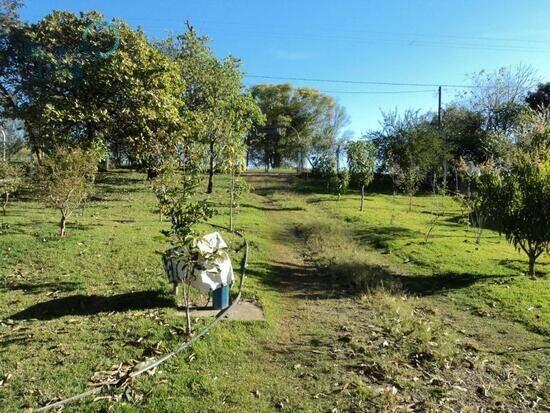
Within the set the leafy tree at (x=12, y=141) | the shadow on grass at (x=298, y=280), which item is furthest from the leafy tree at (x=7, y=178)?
the leafy tree at (x=12, y=141)

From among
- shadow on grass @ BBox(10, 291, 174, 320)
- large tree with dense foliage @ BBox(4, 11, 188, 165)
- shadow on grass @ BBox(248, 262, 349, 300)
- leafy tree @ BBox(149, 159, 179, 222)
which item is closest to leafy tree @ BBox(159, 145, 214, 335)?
leafy tree @ BBox(149, 159, 179, 222)

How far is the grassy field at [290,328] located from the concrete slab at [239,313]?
223 millimetres

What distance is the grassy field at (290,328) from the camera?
5148mm

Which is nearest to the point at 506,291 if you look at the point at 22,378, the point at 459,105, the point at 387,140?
the point at 22,378

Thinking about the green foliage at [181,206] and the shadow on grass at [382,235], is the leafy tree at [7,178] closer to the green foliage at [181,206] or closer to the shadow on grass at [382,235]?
the green foliage at [181,206]

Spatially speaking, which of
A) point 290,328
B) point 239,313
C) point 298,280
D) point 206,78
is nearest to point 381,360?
point 290,328

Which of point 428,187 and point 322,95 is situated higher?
point 322,95

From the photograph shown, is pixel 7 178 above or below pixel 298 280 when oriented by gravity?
above

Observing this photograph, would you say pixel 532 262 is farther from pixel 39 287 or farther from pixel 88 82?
pixel 88 82

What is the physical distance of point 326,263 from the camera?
38.5 feet

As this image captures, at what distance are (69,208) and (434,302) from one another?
8877mm

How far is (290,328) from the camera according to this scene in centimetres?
738

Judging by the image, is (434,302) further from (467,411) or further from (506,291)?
(467,411)

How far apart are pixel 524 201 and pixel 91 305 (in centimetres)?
879
